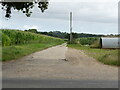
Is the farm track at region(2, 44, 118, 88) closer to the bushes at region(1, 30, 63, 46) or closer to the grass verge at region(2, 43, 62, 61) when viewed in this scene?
the grass verge at region(2, 43, 62, 61)

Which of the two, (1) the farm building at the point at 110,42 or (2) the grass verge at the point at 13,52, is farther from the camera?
(1) the farm building at the point at 110,42

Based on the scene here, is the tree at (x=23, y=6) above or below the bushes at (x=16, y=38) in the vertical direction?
above

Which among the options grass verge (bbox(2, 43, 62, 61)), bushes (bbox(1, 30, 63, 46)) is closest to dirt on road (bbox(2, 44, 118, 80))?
grass verge (bbox(2, 43, 62, 61))

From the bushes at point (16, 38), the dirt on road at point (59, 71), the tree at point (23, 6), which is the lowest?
the dirt on road at point (59, 71)

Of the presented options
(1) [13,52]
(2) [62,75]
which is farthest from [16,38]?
(2) [62,75]

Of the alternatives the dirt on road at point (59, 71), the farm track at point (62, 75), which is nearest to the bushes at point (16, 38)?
the dirt on road at point (59, 71)

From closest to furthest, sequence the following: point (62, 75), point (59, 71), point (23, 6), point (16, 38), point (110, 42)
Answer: point (62, 75), point (59, 71), point (23, 6), point (110, 42), point (16, 38)

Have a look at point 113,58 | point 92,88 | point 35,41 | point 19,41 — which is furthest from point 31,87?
point 35,41

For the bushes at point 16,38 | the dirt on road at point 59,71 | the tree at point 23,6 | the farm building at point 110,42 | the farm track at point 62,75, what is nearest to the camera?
the farm track at point 62,75

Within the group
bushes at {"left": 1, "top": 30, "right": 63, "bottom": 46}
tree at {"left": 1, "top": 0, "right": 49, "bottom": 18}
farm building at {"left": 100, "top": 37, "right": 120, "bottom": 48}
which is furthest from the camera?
farm building at {"left": 100, "top": 37, "right": 120, "bottom": 48}

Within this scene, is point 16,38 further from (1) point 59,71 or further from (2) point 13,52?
(1) point 59,71

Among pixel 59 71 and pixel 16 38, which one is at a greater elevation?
pixel 16 38

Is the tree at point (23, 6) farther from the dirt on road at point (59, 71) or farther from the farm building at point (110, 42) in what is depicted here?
the farm building at point (110, 42)

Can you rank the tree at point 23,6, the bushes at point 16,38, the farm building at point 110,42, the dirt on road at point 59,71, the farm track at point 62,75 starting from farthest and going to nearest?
the farm building at point 110,42 → the bushes at point 16,38 → the tree at point 23,6 → the dirt on road at point 59,71 → the farm track at point 62,75
